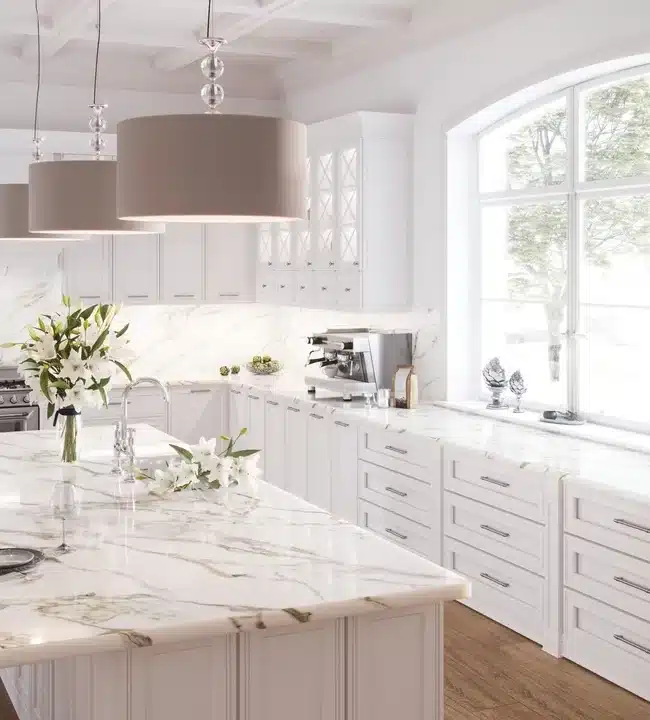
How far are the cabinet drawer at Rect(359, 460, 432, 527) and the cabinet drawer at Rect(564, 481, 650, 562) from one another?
116 centimetres

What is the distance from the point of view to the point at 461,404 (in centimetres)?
→ 615

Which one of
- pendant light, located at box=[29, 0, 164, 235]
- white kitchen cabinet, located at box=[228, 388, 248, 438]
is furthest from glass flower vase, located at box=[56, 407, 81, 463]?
white kitchen cabinet, located at box=[228, 388, 248, 438]

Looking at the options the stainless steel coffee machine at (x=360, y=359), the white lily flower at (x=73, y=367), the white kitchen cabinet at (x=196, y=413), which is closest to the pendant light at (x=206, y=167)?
the white lily flower at (x=73, y=367)

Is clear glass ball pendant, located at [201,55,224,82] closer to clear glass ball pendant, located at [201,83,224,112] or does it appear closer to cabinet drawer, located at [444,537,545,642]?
clear glass ball pendant, located at [201,83,224,112]

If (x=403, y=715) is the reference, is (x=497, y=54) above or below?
above

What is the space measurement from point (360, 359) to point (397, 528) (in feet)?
3.96

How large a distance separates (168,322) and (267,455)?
5.08 feet

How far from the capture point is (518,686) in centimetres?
405

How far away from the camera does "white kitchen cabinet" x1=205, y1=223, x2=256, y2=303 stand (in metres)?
7.88

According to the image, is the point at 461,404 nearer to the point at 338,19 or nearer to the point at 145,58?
the point at 338,19

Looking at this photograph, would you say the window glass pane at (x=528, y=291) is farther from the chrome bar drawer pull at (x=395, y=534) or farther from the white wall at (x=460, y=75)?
the chrome bar drawer pull at (x=395, y=534)

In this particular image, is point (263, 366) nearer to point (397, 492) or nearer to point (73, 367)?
point (397, 492)

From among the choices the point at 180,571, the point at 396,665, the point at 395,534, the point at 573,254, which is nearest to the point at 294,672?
the point at 396,665

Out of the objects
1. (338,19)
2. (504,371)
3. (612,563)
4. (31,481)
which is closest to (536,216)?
(504,371)
